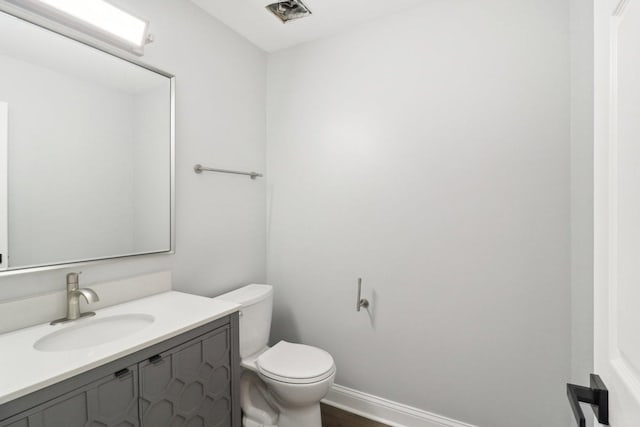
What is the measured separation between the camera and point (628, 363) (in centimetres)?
49

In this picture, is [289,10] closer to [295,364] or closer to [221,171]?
[221,171]

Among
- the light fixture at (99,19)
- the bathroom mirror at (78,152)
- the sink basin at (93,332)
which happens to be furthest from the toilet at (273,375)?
the light fixture at (99,19)

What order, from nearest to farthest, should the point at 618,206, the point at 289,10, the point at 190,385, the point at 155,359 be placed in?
the point at 618,206
the point at 155,359
the point at 190,385
the point at 289,10

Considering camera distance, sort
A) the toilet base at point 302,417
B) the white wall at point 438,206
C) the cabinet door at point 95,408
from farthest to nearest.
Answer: the toilet base at point 302,417 → the white wall at point 438,206 → the cabinet door at point 95,408

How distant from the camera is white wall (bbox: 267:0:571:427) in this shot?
4.85ft

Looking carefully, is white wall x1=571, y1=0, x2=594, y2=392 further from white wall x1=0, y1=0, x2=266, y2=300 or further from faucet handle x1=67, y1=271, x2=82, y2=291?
faucet handle x1=67, y1=271, x2=82, y2=291

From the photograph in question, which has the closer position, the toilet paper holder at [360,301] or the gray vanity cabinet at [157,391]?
the gray vanity cabinet at [157,391]

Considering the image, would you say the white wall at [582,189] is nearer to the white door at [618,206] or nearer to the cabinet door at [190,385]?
the white door at [618,206]

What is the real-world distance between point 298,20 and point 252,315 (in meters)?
1.84

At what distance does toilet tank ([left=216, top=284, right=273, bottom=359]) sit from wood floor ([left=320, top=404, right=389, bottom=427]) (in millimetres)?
590

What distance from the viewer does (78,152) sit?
130cm

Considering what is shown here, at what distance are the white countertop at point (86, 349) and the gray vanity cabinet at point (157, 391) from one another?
3cm

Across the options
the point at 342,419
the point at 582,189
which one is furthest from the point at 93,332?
the point at 582,189

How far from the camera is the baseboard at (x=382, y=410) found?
173 cm
